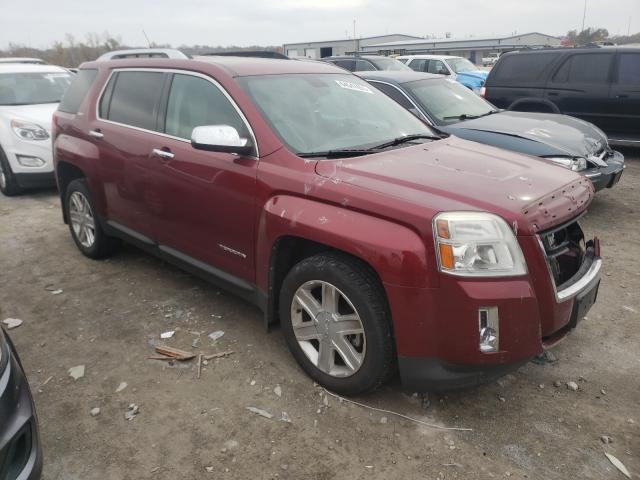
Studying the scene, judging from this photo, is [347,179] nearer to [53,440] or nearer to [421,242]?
[421,242]

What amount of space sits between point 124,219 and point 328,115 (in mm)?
1980

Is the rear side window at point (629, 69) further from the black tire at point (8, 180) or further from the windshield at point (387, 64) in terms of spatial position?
the black tire at point (8, 180)

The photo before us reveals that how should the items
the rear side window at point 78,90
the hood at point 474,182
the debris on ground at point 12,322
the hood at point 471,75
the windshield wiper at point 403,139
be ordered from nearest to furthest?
the hood at point 474,182 < the windshield wiper at point 403,139 < the debris on ground at point 12,322 < the rear side window at point 78,90 < the hood at point 471,75

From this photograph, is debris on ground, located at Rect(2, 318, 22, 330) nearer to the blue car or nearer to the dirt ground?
the dirt ground

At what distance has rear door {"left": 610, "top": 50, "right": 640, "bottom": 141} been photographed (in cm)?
818

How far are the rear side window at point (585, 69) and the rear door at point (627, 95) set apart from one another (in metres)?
0.17

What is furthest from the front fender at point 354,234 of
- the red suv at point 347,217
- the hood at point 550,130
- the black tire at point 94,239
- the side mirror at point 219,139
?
the hood at point 550,130

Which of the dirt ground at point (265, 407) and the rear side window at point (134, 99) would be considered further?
the rear side window at point (134, 99)

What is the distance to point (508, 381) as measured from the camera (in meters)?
3.06

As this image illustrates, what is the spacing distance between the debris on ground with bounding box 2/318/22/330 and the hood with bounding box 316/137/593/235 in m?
2.62

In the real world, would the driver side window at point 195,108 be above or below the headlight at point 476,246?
above

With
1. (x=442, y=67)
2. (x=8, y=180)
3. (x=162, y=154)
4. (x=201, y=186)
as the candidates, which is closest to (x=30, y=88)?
(x=8, y=180)

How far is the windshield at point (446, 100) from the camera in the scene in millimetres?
6270

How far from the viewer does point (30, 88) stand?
795cm
